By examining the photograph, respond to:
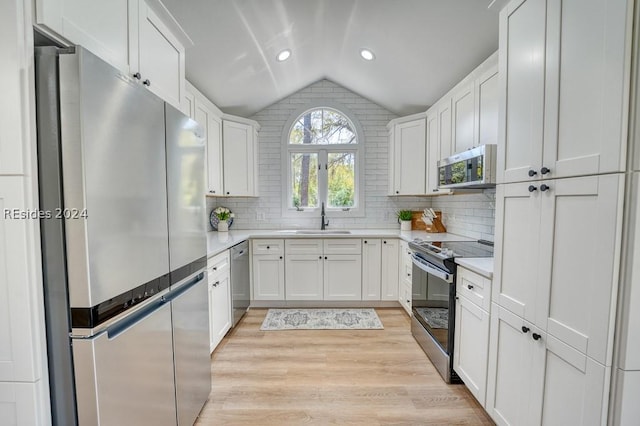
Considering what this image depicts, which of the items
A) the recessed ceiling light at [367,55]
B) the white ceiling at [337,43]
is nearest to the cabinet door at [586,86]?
the white ceiling at [337,43]

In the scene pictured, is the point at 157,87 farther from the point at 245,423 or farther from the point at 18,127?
the point at 245,423

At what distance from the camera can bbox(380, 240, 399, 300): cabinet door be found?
345 centimetres

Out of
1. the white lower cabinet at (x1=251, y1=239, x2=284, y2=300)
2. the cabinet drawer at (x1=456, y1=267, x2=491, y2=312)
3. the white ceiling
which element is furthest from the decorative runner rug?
the white ceiling

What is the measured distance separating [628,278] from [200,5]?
9.00ft

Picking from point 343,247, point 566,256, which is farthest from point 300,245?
point 566,256

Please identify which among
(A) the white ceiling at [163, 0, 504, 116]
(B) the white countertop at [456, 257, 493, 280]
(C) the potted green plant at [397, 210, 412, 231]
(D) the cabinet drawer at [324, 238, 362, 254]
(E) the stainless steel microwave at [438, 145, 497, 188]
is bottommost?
(D) the cabinet drawer at [324, 238, 362, 254]

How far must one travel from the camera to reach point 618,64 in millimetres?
941

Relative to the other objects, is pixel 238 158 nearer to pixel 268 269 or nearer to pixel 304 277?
pixel 268 269

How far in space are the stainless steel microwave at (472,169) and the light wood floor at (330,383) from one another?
1.48 metres

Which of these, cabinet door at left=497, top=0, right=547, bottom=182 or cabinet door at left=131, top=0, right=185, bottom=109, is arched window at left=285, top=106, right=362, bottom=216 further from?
cabinet door at left=497, top=0, right=547, bottom=182

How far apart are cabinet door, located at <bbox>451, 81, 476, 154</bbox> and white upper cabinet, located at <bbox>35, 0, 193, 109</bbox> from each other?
2.21 metres

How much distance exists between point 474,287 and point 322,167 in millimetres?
Answer: 2686

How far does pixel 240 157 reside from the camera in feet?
12.0

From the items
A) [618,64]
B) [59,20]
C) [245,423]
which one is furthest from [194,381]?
[618,64]
